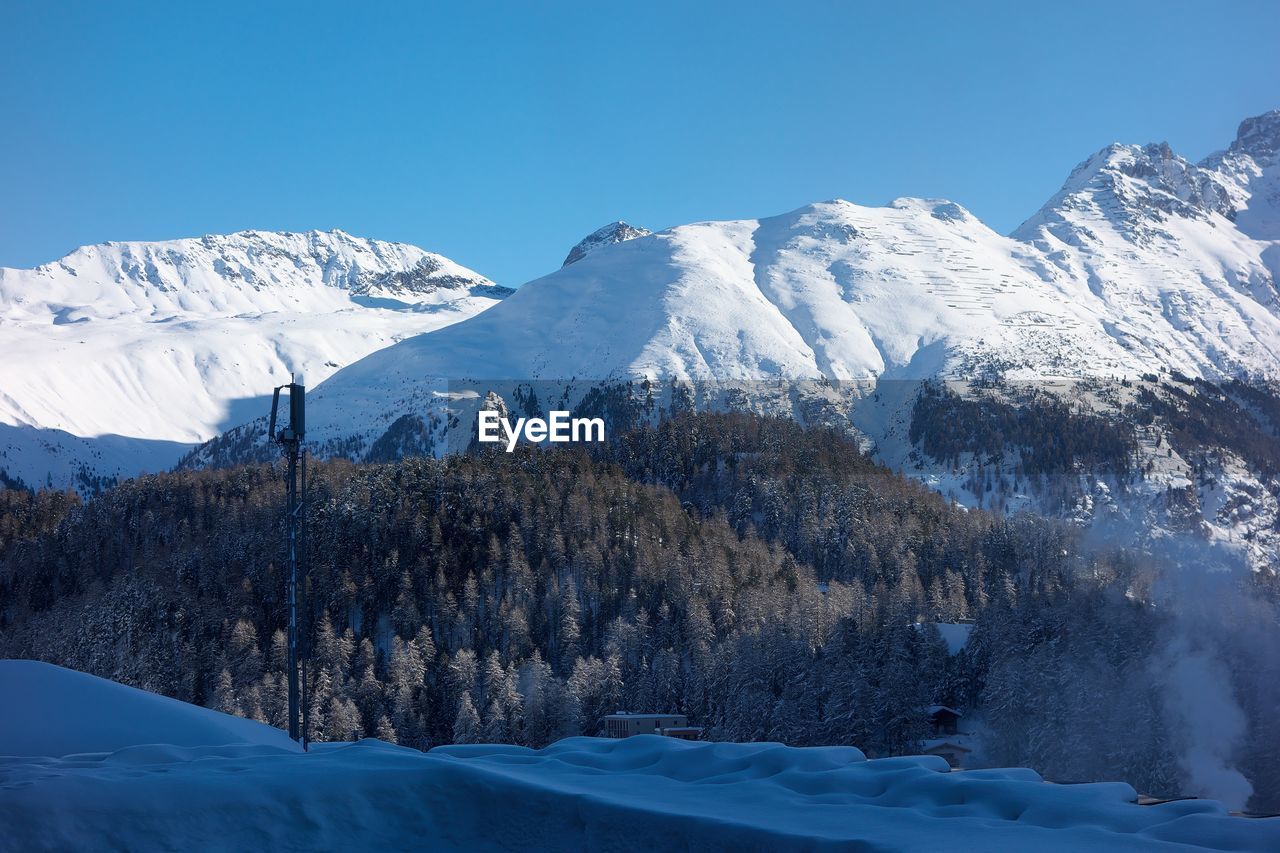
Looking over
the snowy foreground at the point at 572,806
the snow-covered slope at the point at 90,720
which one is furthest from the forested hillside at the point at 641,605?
the snow-covered slope at the point at 90,720

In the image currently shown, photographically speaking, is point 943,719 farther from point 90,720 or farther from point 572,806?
point 572,806

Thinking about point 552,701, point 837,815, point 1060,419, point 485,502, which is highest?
point 1060,419

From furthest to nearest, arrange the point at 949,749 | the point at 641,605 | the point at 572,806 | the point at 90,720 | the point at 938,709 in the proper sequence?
the point at 641,605, the point at 938,709, the point at 949,749, the point at 90,720, the point at 572,806

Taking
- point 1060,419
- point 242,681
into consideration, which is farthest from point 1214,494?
point 242,681

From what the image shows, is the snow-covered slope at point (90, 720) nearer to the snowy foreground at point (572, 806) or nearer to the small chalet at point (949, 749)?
the snowy foreground at point (572, 806)

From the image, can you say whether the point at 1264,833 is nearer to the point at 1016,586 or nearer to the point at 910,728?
the point at 910,728

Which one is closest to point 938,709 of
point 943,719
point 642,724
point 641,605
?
point 943,719
